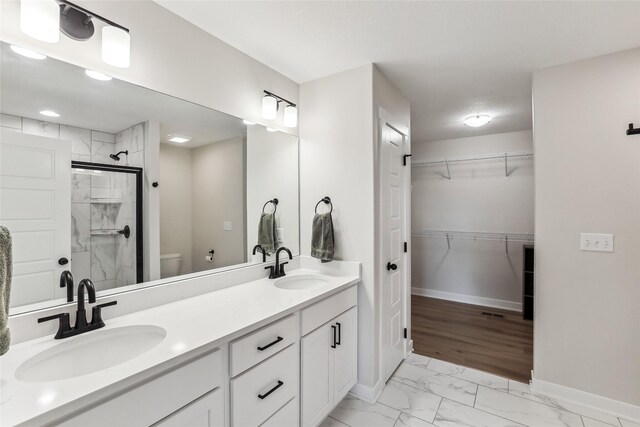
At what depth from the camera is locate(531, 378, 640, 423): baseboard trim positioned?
1.85 metres

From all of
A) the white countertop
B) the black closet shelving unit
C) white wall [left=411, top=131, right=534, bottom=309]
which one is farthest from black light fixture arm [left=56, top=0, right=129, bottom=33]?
white wall [left=411, top=131, right=534, bottom=309]

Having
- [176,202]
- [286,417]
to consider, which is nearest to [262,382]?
[286,417]

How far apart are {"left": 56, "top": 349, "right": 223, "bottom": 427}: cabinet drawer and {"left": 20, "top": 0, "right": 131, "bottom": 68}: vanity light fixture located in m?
1.29

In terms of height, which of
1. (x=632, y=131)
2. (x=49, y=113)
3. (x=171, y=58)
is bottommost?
(x=49, y=113)

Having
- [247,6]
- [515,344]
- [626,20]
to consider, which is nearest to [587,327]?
[515,344]

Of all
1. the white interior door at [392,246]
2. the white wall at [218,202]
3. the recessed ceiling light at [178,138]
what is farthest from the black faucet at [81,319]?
the white interior door at [392,246]

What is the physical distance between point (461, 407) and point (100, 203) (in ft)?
8.17

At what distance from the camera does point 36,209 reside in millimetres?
1113

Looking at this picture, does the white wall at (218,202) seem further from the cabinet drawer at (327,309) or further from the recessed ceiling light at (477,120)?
the recessed ceiling light at (477,120)

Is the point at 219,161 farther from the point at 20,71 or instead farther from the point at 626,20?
the point at 626,20

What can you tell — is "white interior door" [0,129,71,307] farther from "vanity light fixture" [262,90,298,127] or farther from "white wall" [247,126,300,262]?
"vanity light fixture" [262,90,298,127]

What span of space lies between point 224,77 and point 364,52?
92cm

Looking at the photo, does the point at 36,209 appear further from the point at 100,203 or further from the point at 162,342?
the point at 162,342

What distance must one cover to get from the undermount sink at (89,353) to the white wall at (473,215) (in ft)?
13.0
